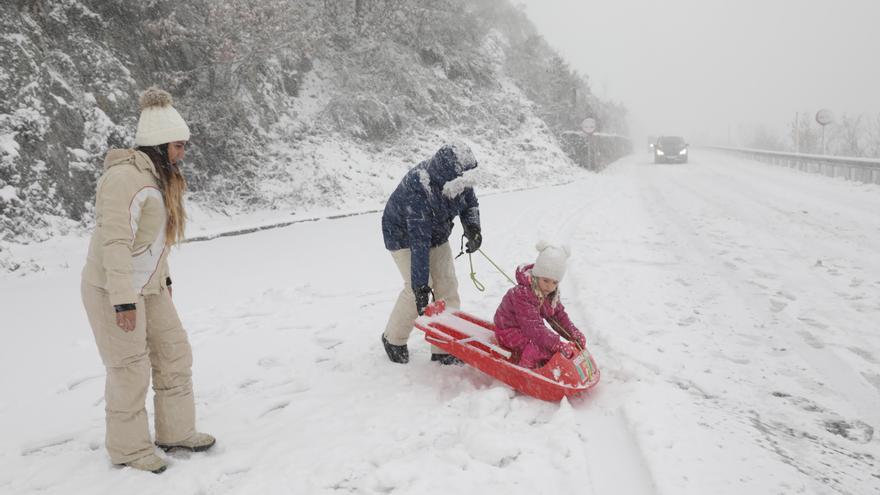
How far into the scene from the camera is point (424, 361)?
446cm

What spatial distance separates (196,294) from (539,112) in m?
23.6

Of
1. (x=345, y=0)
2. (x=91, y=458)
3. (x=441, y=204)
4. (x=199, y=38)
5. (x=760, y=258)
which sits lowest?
(x=91, y=458)

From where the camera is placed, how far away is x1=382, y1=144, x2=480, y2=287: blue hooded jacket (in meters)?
3.96

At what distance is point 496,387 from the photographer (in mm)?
3668

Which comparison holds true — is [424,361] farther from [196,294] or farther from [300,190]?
[300,190]

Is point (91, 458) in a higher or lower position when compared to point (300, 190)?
lower

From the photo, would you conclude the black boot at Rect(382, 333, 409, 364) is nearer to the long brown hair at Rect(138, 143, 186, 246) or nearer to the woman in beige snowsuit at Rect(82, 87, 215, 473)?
Answer: the woman in beige snowsuit at Rect(82, 87, 215, 473)

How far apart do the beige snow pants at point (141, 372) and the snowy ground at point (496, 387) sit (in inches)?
7.4

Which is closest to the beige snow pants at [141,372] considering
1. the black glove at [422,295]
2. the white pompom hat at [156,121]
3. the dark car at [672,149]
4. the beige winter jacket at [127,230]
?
the beige winter jacket at [127,230]

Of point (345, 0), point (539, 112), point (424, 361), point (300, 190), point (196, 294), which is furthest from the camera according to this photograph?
point (539, 112)

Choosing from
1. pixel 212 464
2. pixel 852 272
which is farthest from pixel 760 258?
pixel 212 464

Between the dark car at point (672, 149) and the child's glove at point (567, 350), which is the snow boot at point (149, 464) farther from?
the dark car at point (672, 149)

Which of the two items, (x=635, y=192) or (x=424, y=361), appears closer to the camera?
(x=424, y=361)

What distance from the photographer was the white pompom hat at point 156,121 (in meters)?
2.81
